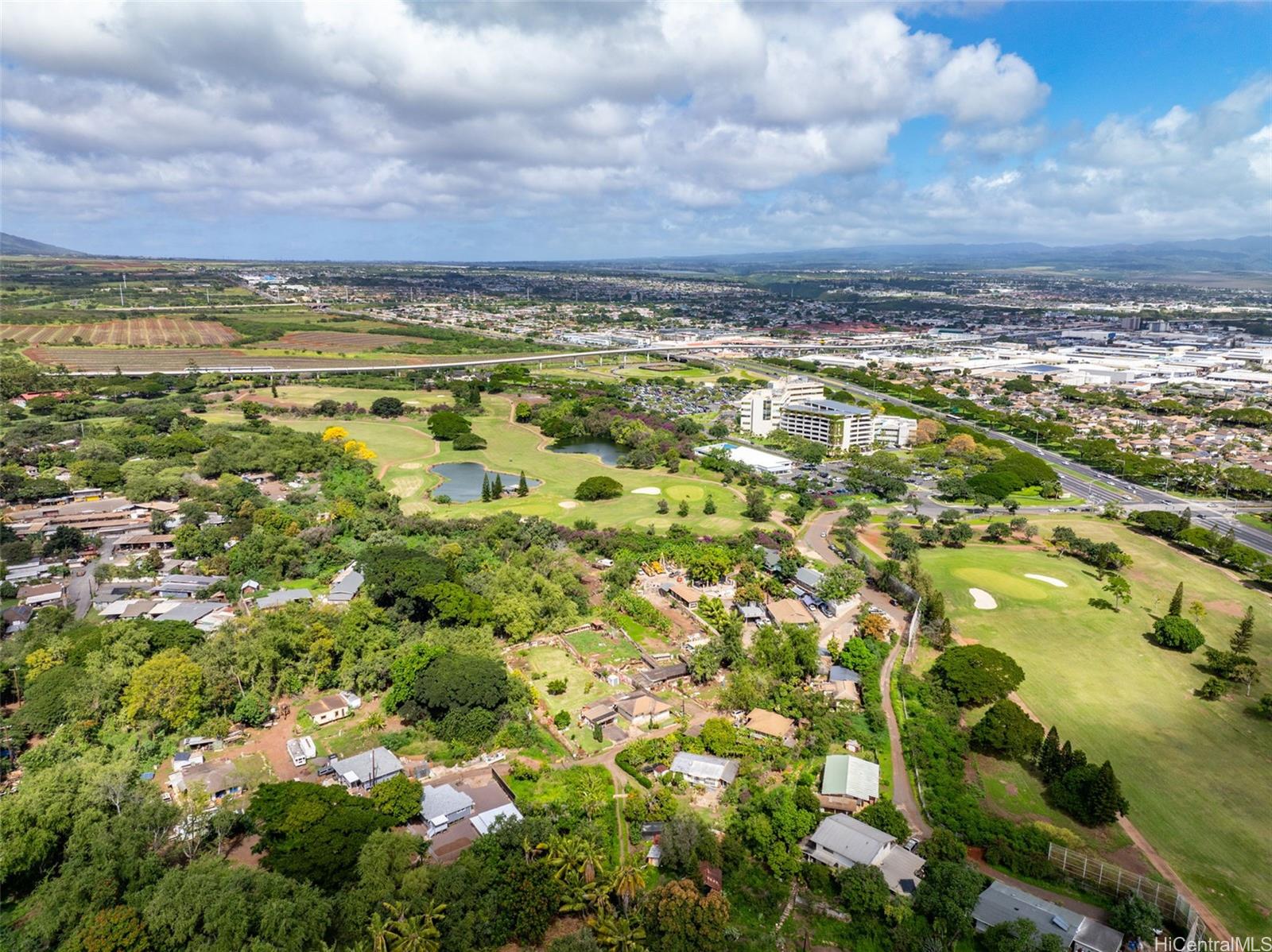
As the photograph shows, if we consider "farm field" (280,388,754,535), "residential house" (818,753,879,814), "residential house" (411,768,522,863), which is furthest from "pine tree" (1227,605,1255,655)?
"residential house" (411,768,522,863)

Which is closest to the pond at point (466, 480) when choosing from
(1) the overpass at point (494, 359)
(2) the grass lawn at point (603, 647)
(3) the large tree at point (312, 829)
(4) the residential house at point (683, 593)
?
(4) the residential house at point (683, 593)

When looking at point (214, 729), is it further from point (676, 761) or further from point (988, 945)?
point (988, 945)

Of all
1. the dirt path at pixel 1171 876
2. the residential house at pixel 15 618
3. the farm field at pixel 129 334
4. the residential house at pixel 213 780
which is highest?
the farm field at pixel 129 334

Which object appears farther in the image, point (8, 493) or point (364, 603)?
point (8, 493)

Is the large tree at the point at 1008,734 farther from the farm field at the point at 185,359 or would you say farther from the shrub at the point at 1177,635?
the farm field at the point at 185,359

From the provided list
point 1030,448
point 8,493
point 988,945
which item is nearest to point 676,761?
point 988,945

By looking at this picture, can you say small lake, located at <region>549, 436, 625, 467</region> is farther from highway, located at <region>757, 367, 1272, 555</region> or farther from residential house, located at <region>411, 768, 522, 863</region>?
residential house, located at <region>411, 768, 522, 863</region>

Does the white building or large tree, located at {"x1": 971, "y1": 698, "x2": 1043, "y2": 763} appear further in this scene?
the white building
